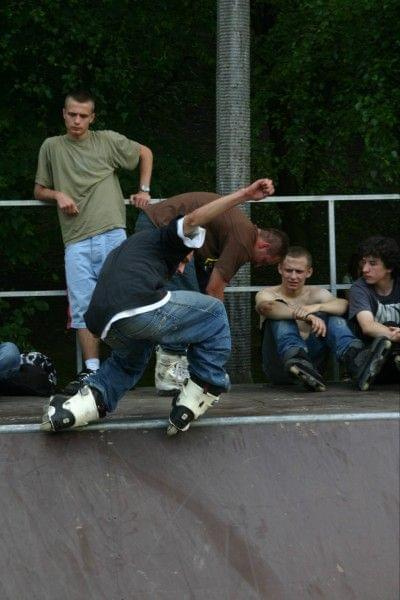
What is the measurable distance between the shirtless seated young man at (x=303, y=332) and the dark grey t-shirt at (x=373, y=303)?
110mm

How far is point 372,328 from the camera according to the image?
6715mm

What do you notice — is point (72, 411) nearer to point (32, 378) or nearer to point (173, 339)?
point (173, 339)

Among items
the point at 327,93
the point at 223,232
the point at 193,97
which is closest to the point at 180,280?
the point at 223,232

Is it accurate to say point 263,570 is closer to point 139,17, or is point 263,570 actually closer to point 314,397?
point 314,397

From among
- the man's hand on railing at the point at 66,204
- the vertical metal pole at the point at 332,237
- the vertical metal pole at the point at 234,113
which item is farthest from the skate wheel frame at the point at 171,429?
the vertical metal pole at the point at 234,113

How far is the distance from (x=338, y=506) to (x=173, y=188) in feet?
26.3

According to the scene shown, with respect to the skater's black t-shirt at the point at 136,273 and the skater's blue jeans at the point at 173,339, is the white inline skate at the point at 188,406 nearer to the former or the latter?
the skater's blue jeans at the point at 173,339

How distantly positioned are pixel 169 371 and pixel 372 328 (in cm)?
111

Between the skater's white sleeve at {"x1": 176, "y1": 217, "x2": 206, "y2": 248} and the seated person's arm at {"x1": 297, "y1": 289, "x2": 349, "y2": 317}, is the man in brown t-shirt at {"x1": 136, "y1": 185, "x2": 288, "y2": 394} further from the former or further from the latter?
the skater's white sleeve at {"x1": 176, "y1": 217, "x2": 206, "y2": 248}

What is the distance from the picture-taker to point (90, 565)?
5164mm

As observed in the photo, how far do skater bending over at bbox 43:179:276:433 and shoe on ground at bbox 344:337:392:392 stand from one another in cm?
122

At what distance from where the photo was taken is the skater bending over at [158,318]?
5184 mm

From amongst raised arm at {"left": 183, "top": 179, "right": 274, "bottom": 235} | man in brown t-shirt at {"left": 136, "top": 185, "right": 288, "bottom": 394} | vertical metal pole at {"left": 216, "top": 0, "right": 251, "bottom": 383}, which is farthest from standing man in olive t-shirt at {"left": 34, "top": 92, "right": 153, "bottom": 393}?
raised arm at {"left": 183, "top": 179, "right": 274, "bottom": 235}

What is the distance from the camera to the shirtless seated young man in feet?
21.6
